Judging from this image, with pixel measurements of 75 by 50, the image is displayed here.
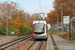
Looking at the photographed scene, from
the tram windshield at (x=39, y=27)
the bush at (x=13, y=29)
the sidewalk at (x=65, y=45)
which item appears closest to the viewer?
the sidewalk at (x=65, y=45)

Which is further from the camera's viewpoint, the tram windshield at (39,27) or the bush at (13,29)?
the bush at (13,29)

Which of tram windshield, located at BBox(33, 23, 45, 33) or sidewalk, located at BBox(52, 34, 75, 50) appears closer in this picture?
sidewalk, located at BBox(52, 34, 75, 50)

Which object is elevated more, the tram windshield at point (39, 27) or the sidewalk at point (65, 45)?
the tram windshield at point (39, 27)

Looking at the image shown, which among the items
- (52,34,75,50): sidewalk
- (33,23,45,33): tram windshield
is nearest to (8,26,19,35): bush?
(33,23,45,33): tram windshield

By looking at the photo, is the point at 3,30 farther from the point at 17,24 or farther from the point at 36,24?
the point at 36,24

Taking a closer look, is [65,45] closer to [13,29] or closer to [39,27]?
[39,27]

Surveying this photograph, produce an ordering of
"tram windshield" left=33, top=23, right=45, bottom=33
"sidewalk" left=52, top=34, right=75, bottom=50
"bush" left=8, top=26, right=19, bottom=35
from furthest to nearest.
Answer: "bush" left=8, top=26, right=19, bottom=35
"tram windshield" left=33, top=23, right=45, bottom=33
"sidewalk" left=52, top=34, right=75, bottom=50

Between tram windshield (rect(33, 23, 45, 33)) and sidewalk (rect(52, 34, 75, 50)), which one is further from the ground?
tram windshield (rect(33, 23, 45, 33))

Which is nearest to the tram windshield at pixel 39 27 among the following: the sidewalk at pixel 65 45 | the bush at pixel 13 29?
the sidewalk at pixel 65 45

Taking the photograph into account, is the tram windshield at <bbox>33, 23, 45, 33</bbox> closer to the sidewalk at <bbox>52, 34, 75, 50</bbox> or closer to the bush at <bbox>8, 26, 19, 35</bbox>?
the sidewalk at <bbox>52, 34, 75, 50</bbox>

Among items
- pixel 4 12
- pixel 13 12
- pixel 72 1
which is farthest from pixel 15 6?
pixel 72 1

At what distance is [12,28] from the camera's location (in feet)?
129

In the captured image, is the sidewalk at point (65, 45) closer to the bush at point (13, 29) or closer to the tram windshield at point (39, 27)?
the tram windshield at point (39, 27)

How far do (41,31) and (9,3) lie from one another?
2752 cm
